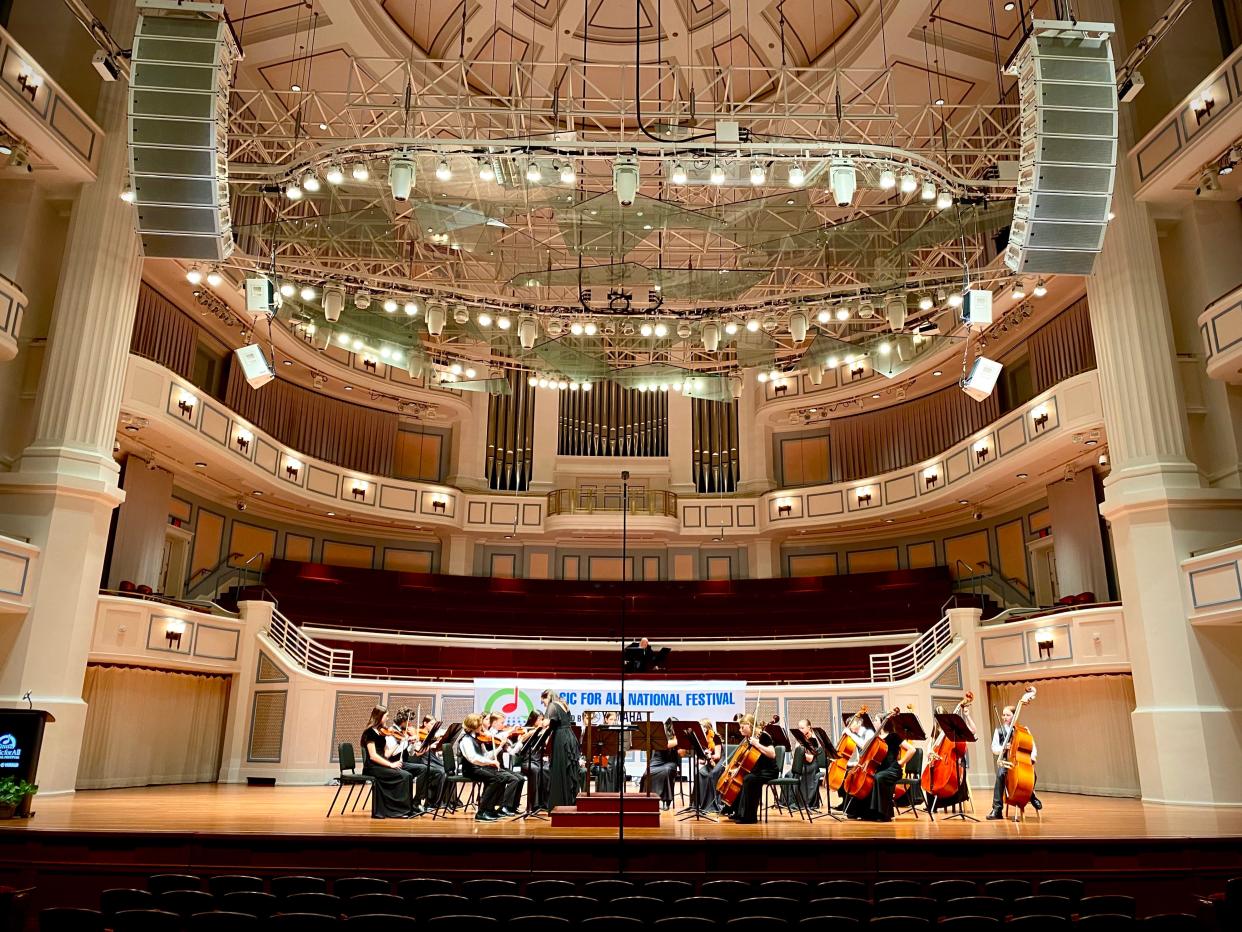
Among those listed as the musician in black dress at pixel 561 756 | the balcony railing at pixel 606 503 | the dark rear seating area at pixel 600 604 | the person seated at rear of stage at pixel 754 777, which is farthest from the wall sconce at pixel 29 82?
the balcony railing at pixel 606 503

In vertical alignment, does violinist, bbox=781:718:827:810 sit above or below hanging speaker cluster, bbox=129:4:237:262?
below

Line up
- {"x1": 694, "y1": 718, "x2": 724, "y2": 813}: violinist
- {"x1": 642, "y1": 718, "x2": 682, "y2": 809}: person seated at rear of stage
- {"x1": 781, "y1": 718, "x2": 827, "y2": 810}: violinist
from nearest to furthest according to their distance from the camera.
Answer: {"x1": 781, "y1": 718, "x2": 827, "y2": 810}: violinist < {"x1": 694, "y1": 718, "x2": 724, "y2": 813}: violinist < {"x1": 642, "y1": 718, "x2": 682, "y2": 809}: person seated at rear of stage

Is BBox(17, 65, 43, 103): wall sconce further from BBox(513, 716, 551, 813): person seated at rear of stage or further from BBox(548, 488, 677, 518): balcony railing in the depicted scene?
BBox(548, 488, 677, 518): balcony railing

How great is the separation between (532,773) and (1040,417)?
33.7 feet

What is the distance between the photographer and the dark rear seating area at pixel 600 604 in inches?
699

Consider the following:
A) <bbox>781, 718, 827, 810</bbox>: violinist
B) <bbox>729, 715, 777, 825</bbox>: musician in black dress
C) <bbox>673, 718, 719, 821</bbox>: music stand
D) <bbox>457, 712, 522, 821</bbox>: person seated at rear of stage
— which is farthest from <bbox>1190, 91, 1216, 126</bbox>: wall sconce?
<bbox>457, 712, 522, 821</bbox>: person seated at rear of stage

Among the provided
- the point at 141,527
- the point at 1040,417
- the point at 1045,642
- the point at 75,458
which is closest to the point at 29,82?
the point at 75,458

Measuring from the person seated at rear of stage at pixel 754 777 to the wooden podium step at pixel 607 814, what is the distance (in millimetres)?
1165

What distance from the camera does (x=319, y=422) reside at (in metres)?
20.0

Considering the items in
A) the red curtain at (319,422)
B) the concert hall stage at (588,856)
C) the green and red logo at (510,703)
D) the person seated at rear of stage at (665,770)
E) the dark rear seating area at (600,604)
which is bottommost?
the concert hall stage at (588,856)

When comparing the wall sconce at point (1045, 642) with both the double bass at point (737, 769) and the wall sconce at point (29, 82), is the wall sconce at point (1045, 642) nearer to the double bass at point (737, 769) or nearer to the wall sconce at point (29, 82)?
the double bass at point (737, 769)

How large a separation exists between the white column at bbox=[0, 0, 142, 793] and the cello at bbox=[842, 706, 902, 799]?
919 cm

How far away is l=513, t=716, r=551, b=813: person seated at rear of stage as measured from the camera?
912 centimetres

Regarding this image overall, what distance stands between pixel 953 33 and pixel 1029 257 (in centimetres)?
794
